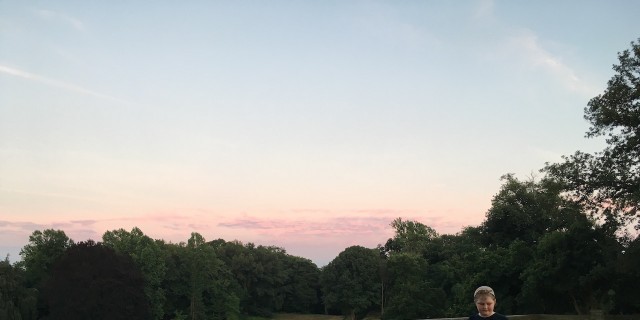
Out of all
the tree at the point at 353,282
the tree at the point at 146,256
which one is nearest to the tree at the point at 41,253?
the tree at the point at 146,256

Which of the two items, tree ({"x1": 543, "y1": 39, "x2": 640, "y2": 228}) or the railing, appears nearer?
the railing

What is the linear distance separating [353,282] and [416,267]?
50.1ft

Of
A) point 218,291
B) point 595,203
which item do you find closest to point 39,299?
point 218,291

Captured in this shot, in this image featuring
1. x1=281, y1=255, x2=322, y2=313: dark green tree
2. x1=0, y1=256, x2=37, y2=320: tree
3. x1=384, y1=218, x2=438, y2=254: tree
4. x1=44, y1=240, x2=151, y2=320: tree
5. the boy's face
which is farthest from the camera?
x1=281, y1=255, x2=322, y2=313: dark green tree

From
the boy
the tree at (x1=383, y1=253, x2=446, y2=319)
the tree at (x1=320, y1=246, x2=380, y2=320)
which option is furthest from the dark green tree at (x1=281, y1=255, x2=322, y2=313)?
the boy

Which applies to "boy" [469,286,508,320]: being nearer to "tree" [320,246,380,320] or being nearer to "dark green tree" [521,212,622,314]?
"dark green tree" [521,212,622,314]

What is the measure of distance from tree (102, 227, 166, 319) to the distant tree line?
0.41 feet

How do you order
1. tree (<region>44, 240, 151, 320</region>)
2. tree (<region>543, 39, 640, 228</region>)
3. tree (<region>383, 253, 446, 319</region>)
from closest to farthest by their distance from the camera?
1. tree (<region>543, 39, 640, 228</region>)
2. tree (<region>44, 240, 151, 320</region>)
3. tree (<region>383, 253, 446, 319</region>)

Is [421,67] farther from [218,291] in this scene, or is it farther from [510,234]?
[218,291]

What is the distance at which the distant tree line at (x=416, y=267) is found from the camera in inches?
703

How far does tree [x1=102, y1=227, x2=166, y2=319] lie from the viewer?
5292cm

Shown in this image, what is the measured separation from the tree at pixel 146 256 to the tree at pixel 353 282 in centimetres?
2047

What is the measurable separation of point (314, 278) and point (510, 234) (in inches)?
1741

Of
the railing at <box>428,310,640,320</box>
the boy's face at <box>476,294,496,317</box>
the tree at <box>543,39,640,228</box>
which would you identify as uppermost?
the tree at <box>543,39,640,228</box>
